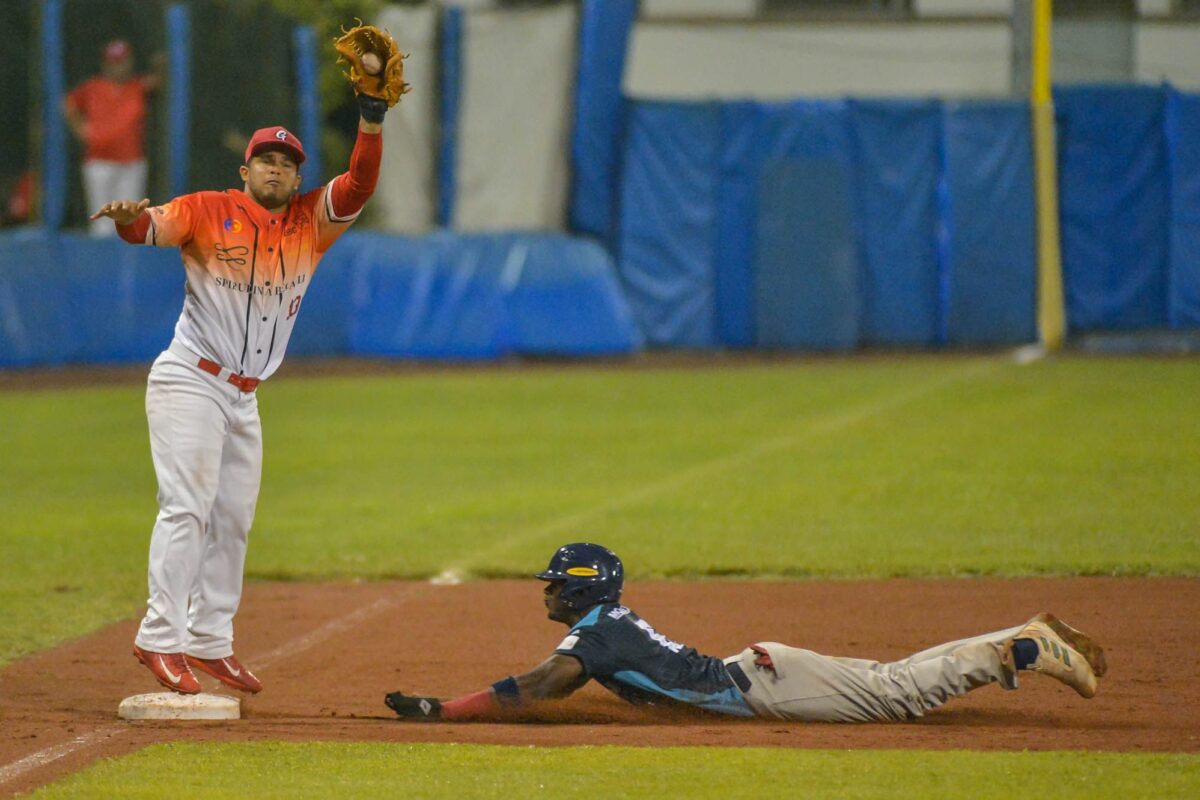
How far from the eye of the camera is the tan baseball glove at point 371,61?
21.8ft

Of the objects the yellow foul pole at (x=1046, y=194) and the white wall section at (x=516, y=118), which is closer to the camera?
the yellow foul pole at (x=1046, y=194)

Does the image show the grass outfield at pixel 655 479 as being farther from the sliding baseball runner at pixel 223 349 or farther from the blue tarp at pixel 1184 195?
the blue tarp at pixel 1184 195

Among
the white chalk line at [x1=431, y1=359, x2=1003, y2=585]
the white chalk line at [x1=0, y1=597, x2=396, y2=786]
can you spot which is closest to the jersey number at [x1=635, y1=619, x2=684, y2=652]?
the white chalk line at [x1=0, y1=597, x2=396, y2=786]

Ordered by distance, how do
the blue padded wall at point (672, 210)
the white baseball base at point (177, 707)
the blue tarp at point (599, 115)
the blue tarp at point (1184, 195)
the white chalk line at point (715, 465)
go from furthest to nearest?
the blue padded wall at point (672, 210), the blue tarp at point (599, 115), the blue tarp at point (1184, 195), the white chalk line at point (715, 465), the white baseball base at point (177, 707)

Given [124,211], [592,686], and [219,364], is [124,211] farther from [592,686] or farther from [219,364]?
[592,686]

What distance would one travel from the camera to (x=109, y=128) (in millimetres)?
20750

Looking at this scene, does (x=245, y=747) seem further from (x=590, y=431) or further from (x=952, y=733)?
(x=590, y=431)

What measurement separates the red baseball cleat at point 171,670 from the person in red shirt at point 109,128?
Result: 15028 millimetres

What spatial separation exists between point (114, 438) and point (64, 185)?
5.82 meters

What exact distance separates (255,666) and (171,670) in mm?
1249

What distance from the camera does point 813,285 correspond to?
22609 mm

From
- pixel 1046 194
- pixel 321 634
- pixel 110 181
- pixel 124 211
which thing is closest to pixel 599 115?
pixel 1046 194

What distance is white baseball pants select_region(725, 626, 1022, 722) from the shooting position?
627cm

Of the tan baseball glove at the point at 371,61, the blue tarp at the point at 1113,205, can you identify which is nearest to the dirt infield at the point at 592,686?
the tan baseball glove at the point at 371,61
